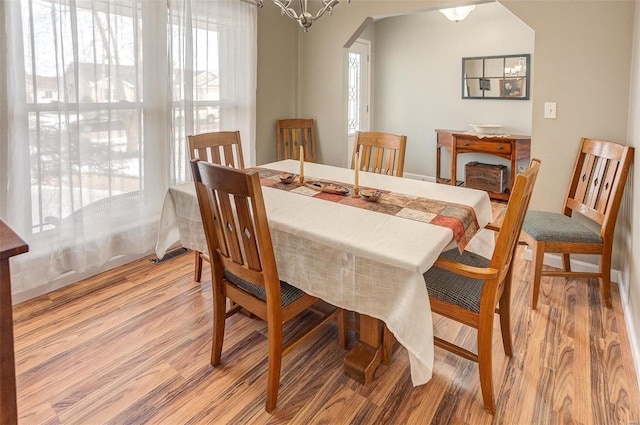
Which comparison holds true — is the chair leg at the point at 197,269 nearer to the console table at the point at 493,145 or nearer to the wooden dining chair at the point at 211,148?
the wooden dining chair at the point at 211,148

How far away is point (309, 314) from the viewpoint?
2.41 m

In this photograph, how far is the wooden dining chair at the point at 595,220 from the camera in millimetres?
2400

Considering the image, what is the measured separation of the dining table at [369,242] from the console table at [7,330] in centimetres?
88

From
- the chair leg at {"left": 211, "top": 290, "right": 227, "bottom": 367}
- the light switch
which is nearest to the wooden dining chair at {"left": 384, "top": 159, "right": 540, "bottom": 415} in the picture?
the chair leg at {"left": 211, "top": 290, "right": 227, "bottom": 367}

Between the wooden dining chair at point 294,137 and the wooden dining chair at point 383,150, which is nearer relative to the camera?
the wooden dining chair at point 383,150

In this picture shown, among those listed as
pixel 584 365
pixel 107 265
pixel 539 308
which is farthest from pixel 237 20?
pixel 584 365

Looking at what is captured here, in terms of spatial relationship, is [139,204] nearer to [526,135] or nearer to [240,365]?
[240,365]

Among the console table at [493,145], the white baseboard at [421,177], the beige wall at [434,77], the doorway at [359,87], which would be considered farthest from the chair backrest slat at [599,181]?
the doorway at [359,87]

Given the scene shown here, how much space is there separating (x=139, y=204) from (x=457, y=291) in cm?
238

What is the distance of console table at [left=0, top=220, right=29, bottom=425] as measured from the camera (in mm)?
1052

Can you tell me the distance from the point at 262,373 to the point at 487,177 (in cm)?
394

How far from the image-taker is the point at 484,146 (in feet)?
15.5

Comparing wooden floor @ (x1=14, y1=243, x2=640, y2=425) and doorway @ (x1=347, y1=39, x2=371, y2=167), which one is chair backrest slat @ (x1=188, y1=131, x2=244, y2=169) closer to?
wooden floor @ (x1=14, y1=243, x2=640, y2=425)

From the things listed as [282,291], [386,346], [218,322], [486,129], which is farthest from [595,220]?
[486,129]
